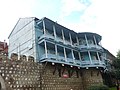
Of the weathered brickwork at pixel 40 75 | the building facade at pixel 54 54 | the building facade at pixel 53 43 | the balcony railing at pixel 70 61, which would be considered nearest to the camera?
the weathered brickwork at pixel 40 75

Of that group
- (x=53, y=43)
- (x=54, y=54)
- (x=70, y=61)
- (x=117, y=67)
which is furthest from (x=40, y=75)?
(x=117, y=67)

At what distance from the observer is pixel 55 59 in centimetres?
2391

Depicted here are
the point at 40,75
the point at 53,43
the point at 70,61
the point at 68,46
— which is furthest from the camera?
the point at 68,46

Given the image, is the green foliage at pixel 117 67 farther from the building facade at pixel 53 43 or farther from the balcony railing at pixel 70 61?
the balcony railing at pixel 70 61

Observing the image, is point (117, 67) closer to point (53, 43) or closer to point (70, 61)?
point (70, 61)

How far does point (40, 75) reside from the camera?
73.2 feet

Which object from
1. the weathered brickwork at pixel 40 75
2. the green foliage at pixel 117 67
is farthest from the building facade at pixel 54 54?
the green foliage at pixel 117 67

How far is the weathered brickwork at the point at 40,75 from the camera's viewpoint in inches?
763

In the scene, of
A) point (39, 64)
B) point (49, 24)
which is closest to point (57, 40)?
point (49, 24)

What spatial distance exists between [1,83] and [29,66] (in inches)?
165

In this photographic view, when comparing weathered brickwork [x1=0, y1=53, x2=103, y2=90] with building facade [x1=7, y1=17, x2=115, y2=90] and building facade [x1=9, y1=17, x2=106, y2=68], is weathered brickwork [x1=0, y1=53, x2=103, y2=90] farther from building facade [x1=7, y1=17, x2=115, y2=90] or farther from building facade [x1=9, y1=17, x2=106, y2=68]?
building facade [x1=9, y1=17, x2=106, y2=68]

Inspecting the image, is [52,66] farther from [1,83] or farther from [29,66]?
[1,83]

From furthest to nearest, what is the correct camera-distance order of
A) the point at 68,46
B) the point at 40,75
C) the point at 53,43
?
the point at 68,46 < the point at 53,43 < the point at 40,75

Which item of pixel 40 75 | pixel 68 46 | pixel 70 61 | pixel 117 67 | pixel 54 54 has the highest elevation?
pixel 68 46
